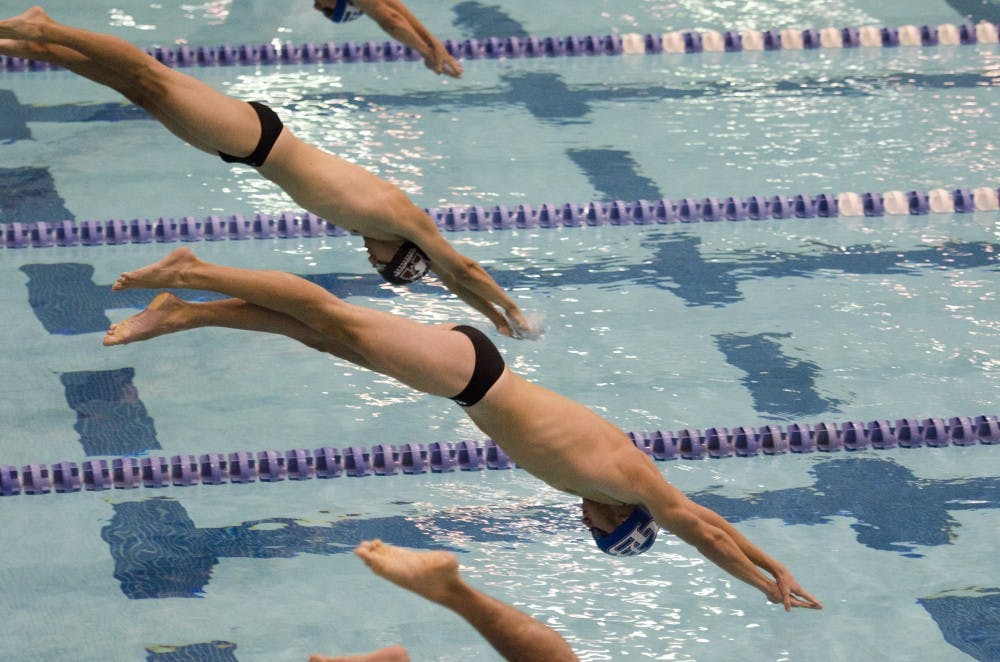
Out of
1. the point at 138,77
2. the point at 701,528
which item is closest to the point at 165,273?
the point at 138,77

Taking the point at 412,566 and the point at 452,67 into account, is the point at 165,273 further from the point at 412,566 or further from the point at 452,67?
the point at 452,67

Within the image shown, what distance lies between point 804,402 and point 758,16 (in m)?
4.50

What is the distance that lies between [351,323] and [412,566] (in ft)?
3.61

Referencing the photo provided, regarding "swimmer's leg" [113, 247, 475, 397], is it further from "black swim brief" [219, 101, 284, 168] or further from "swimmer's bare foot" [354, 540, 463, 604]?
"swimmer's bare foot" [354, 540, 463, 604]

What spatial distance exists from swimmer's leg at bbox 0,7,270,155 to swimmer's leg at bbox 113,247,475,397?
647mm

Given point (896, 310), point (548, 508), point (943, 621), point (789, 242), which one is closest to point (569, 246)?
point (789, 242)

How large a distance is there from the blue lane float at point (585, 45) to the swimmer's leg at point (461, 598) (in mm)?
5941

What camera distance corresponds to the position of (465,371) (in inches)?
163

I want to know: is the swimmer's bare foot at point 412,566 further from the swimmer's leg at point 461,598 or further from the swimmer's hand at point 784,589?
the swimmer's hand at point 784,589

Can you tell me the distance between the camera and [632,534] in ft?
13.8

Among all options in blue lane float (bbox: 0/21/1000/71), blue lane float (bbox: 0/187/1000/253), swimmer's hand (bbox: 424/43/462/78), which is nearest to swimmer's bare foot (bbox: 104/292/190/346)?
swimmer's hand (bbox: 424/43/462/78)

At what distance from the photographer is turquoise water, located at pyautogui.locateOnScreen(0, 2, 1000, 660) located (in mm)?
4754

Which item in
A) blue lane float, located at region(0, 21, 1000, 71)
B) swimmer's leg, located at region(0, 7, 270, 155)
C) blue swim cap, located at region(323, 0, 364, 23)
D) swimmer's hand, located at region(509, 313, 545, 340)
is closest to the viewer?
swimmer's leg, located at region(0, 7, 270, 155)

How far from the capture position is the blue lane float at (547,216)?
22.9ft
